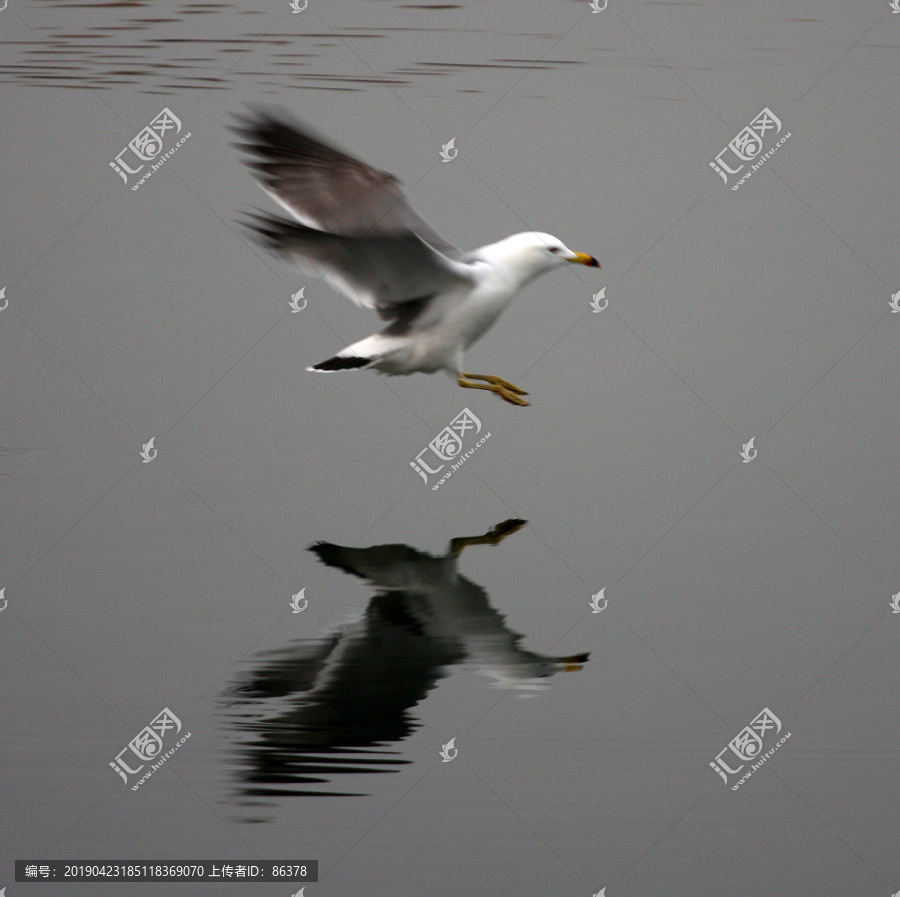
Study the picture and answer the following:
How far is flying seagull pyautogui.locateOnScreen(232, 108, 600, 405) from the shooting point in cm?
572

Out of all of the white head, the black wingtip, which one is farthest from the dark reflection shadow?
the white head

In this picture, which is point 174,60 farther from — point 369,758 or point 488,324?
point 369,758

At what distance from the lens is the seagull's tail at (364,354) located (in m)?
5.94

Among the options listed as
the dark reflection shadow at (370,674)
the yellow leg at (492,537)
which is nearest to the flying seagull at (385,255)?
the yellow leg at (492,537)

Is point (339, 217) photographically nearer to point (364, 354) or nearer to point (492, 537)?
point (364, 354)

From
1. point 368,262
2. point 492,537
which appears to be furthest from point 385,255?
point 492,537

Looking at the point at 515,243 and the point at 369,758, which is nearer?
the point at 369,758

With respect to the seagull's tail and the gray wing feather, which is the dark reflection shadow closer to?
the seagull's tail

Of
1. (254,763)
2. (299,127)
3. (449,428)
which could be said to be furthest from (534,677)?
(299,127)

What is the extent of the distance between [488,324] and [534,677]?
2497 mm

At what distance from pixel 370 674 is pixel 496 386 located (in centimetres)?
258

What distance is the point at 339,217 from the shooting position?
18.9 ft

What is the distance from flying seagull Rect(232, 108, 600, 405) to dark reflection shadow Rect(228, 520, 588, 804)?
4.22 ft

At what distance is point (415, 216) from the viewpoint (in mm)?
5770
